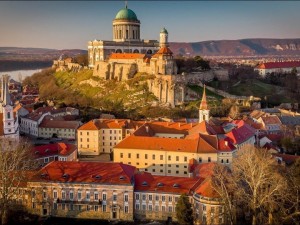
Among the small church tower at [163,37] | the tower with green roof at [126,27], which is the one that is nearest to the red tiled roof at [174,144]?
the small church tower at [163,37]

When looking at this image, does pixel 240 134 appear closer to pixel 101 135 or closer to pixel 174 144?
pixel 174 144

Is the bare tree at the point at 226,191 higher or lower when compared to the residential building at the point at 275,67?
lower

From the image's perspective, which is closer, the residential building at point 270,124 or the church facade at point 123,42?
the residential building at point 270,124

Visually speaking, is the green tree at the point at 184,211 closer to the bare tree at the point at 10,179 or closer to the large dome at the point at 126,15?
the bare tree at the point at 10,179

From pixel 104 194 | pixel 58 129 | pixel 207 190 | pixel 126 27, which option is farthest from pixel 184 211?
pixel 126 27

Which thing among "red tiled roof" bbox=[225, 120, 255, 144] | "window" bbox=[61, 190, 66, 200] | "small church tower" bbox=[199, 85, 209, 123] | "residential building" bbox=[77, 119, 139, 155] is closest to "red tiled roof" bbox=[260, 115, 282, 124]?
"red tiled roof" bbox=[225, 120, 255, 144]

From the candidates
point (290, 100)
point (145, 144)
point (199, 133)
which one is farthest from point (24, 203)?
point (290, 100)
